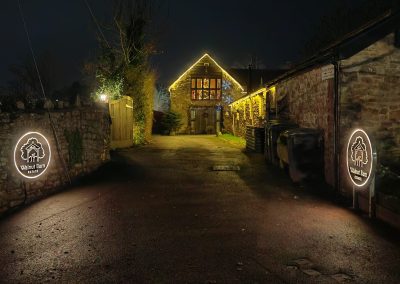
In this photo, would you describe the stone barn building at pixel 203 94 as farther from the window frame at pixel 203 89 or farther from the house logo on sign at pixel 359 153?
the house logo on sign at pixel 359 153

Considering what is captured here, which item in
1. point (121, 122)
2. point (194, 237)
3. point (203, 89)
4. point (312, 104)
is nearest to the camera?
point (194, 237)

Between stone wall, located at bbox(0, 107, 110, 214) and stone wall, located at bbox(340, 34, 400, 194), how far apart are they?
7.37 metres

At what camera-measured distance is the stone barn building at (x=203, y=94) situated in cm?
3731

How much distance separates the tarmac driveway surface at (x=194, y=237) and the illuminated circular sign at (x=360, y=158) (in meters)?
0.75

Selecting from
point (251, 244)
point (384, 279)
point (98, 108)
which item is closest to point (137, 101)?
point (98, 108)

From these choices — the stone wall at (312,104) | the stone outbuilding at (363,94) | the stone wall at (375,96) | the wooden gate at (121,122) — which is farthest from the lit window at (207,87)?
the stone wall at (375,96)

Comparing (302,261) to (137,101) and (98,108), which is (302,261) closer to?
(98,108)

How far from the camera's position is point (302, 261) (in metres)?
5.45

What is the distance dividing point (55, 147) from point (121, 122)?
24.0 feet

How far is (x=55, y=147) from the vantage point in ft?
35.7

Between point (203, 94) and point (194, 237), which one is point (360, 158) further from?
point (203, 94)

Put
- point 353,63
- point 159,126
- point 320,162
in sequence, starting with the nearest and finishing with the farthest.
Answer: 1. point 353,63
2. point 320,162
3. point 159,126

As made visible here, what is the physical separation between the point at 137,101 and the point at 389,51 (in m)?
13.5

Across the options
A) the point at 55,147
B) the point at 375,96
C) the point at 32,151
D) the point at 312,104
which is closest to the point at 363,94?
the point at 375,96
